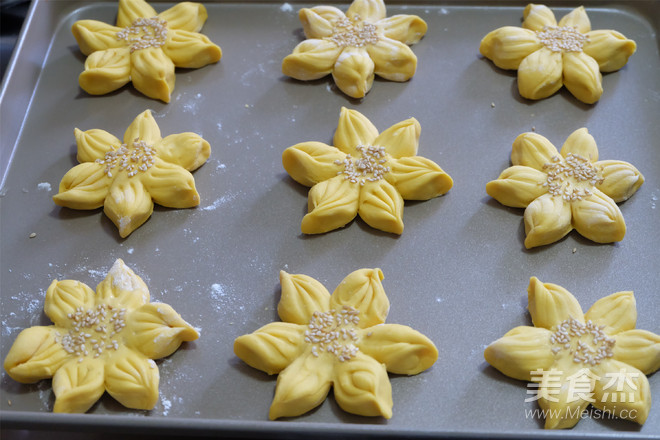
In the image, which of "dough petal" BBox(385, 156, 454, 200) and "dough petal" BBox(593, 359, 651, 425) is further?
"dough petal" BBox(385, 156, 454, 200)

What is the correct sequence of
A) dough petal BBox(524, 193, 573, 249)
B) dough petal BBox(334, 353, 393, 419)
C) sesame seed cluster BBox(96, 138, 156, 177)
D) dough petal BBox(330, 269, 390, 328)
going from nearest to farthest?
dough petal BBox(334, 353, 393, 419) → dough petal BBox(330, 269, 390, 328) → dough petal BBox(524, 193, 573, 249) → sesame seed cluster BBox(96, 138, 156, 177)

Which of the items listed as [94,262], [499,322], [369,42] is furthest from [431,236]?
[94,262]

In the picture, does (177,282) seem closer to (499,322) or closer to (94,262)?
(94,262)

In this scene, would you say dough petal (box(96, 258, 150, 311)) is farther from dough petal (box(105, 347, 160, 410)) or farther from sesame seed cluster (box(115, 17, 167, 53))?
sesame seed cluster (box(115, 17, 167, 53))

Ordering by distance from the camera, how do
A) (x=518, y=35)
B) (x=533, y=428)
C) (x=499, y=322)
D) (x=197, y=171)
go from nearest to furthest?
(x=533, y=428) → (x=499, y=322) → (x=197, y=171) → (x=518, y=35)

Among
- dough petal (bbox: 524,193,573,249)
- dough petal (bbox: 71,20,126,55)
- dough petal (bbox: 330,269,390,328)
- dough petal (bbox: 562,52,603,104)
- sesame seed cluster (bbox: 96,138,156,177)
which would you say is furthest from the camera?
dough petal (bbox: 71,20,126,55)

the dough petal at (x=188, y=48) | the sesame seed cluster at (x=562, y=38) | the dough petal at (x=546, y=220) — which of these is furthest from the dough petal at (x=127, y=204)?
the sesame seed cluster at (x=562, y=38)

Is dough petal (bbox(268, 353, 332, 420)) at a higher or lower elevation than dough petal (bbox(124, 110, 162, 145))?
lower

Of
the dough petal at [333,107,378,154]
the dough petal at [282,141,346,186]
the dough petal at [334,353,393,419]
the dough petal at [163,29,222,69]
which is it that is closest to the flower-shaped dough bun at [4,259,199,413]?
the dough petal at [334,353,393,419]
